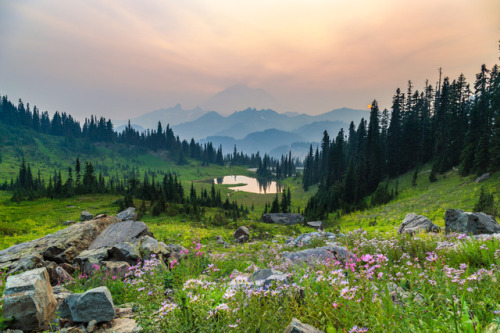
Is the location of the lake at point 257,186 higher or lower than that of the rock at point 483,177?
lower

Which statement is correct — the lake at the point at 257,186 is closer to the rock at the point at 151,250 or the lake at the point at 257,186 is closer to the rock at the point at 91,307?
the rock at the point at 151,250

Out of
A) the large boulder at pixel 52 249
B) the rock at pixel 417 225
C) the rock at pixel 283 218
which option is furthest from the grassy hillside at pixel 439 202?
the large boulder at pixel 52 249

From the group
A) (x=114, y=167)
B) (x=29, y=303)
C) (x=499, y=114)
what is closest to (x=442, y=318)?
(x=29, y=303)

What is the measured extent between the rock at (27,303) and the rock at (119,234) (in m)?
8.91

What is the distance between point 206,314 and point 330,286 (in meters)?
2.03

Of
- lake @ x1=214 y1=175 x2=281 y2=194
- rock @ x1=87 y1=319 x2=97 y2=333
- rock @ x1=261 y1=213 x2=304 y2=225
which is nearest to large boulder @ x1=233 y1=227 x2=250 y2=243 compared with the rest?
rock @ x1=87 y1=319 x2=97 y2=333

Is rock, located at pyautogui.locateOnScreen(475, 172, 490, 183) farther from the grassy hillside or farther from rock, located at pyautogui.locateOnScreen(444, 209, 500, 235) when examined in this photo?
rock, located at pyautogui.locateOnScreen(444, 209, 500, 235)

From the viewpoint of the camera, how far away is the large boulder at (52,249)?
9.48m

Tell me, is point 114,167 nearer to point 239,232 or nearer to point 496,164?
point 239,232

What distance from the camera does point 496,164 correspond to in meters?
26.7

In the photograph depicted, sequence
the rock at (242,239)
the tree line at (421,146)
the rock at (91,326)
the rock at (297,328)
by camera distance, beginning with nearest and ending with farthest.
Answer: the rock at (297,328) → the rock at (91,326) → the rock at (242,239) → the tree line at (421,146)

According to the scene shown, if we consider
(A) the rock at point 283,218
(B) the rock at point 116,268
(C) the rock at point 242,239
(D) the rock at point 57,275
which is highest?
(B) the rock at point 116,268

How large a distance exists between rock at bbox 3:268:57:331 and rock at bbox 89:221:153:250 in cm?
891

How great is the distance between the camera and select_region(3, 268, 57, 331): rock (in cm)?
403
